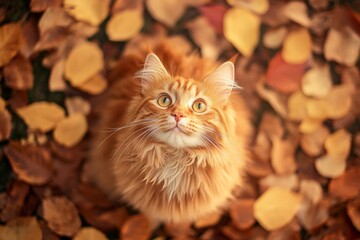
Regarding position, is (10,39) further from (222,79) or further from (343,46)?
(343,46)

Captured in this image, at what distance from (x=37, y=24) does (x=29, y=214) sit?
1.00 ft

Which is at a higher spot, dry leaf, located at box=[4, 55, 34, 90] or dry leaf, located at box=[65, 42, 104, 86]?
dry leaf, located at box=[65, 42, 104, 86]

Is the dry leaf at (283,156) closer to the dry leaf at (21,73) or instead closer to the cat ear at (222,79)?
the cat ear at (222,79)

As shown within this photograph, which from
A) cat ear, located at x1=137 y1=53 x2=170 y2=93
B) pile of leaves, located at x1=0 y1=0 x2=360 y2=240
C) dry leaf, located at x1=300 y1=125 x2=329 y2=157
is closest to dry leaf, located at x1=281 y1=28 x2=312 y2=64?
pile of leaves, located at x1=0 y1=0 x2=360 y2=240

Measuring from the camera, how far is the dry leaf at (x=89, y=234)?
0.71 meters

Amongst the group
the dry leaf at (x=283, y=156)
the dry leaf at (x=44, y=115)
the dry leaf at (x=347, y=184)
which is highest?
the dry leaf at (x=44, y=115)

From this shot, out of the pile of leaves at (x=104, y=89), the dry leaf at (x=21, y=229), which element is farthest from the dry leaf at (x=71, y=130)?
the dry leaf at (x=21, y=229)

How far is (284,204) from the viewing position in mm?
735

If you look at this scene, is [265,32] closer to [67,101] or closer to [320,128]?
[320,128]

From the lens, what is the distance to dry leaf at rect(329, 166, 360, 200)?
2.49 feet

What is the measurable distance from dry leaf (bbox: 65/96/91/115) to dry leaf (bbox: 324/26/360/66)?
41cm

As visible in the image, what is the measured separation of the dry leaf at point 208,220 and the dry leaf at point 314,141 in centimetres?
18

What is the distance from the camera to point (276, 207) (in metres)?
0.73

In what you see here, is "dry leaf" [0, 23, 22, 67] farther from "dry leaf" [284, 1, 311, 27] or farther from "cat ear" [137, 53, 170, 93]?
"dry leaf" [284, 1, 311, 27]
